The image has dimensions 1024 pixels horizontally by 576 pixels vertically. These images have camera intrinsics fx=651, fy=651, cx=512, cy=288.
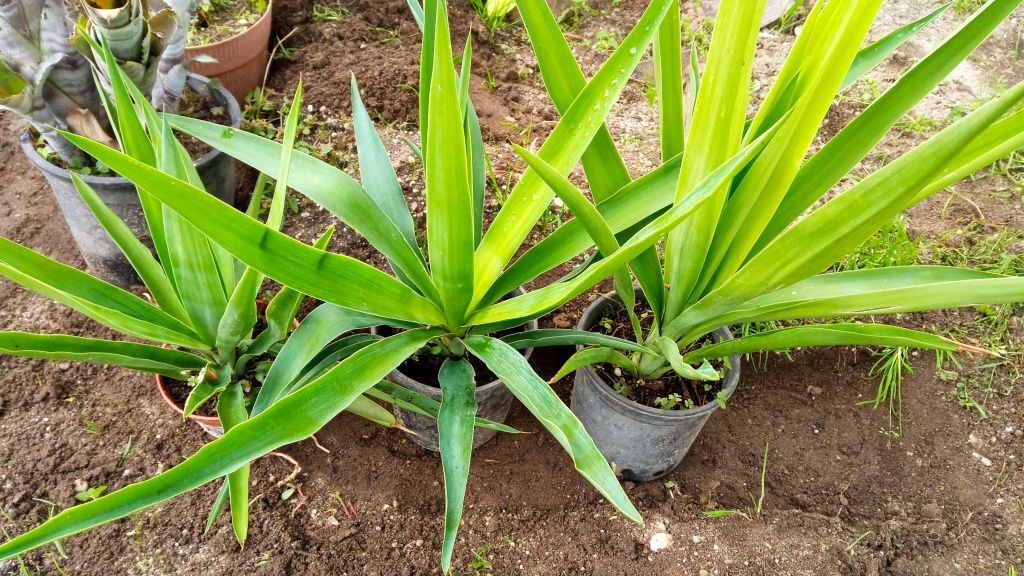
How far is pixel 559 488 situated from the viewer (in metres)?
1.58

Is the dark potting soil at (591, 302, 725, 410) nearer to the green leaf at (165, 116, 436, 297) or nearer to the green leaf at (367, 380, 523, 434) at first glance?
the green leaf at (367, 380, 523, 434)

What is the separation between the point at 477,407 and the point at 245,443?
0.54 metres

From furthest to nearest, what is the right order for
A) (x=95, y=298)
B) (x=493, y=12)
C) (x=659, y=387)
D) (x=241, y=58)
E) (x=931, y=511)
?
(x=493, y=12), (x=241, y=58), (x=931, y=511), (x=659, y=387), (x=95, y=298)

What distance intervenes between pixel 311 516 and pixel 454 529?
2.13 feet

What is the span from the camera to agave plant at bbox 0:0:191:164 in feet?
4.89

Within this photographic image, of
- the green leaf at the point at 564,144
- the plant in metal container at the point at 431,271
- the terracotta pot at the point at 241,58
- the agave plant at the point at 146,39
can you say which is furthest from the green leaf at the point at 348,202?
the terracotta pot at the point at 241,58

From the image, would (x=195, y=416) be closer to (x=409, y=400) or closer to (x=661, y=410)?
(x=409, y=400)

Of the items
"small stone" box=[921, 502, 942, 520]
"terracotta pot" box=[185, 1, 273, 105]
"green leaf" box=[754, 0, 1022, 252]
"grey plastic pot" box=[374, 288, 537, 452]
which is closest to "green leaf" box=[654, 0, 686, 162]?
"green leaf" box=[754, 0, 1022, 252]

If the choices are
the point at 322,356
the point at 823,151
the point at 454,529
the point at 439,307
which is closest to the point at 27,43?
the point at 322,356

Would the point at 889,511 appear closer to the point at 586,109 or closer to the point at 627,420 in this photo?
the point at 627,420

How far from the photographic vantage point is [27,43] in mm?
1589

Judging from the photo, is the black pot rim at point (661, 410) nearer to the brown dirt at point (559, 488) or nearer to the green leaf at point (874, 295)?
the green leaf at point (874, 295)

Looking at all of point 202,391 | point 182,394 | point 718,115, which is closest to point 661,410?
point 718,115

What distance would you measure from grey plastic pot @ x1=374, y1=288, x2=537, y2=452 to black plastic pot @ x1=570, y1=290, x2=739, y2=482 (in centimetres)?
16
